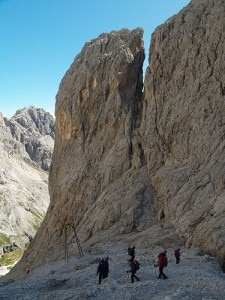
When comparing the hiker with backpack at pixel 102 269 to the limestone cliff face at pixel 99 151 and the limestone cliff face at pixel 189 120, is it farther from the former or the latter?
the limestone cliff face at pixel 99 151

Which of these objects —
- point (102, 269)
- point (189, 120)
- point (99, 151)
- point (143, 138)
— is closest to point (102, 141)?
point (99, 151)

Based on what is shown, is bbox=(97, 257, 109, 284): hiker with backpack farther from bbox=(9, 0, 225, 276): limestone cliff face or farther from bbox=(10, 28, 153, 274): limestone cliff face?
bbox=(10, 28, 153, 274): limestone cliff face

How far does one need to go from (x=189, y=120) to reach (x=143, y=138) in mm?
11787

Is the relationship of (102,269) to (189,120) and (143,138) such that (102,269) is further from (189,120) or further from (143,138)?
(143,138)

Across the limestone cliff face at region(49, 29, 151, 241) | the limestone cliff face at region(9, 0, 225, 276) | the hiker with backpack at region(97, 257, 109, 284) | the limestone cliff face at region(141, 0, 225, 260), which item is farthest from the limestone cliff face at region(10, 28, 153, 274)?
the hiker with backpack at region(97, 257, 109, 284)

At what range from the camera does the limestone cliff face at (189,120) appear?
54.8 m

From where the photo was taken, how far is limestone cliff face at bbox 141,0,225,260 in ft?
180

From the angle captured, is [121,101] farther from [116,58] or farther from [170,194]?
[170,194]

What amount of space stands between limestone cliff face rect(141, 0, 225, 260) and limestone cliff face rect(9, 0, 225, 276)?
19cm

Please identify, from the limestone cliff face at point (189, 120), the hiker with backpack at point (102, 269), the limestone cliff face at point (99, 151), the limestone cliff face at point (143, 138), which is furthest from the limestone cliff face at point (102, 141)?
the hiker with backpack at point (102, 269)

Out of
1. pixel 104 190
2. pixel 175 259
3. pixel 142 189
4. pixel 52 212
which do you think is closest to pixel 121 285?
pixel 175 259

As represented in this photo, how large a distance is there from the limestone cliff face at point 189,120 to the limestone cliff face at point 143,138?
7.4 inches

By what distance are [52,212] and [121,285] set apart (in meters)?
62.6

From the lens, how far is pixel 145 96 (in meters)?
81.3
